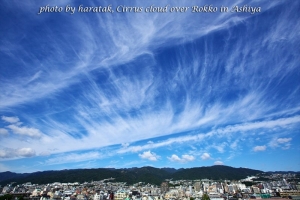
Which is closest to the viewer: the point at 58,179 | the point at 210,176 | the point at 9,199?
the point at 9,199

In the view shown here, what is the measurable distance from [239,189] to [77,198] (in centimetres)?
6954

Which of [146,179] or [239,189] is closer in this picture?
[239,189]

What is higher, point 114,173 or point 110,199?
point 114,173

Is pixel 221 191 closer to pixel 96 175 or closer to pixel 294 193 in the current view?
pixel 294 193

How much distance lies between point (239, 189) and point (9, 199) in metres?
88.8

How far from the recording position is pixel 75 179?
155m

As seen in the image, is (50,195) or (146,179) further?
(146,179)

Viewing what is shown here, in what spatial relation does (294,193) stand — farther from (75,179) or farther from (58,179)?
(58,179)

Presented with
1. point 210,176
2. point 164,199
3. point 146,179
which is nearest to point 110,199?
point 164,199

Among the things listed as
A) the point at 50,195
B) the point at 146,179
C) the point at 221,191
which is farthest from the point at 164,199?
the point at 146,179

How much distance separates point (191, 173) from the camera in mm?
190625

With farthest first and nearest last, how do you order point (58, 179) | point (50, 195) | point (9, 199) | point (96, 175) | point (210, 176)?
point (210, 176), point (96, 175), point (58, 179), point (50, 195), point (9, 199)

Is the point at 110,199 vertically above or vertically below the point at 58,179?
below

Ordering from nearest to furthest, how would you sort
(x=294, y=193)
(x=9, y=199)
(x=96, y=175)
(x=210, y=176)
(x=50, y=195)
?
(x=9, y=199), (x=294, y=193), (x=50, y=195), (x=96, y=175), (x=210, y=176)
